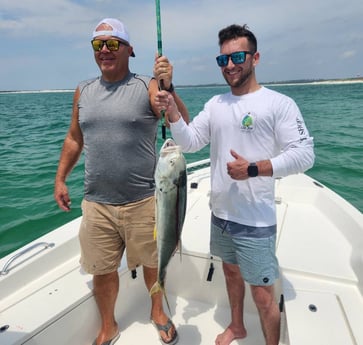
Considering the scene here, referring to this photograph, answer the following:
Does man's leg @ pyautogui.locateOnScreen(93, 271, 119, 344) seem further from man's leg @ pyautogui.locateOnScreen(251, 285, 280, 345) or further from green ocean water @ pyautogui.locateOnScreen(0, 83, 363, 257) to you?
green ocean water @ pyautogui.locateOnScreen(0, 83, 363, 257)

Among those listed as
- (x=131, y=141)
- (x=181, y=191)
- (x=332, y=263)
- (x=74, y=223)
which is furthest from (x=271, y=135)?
(x=74, y=223)

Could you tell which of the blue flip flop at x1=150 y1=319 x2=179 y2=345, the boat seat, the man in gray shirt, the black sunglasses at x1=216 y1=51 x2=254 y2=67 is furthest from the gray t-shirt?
the boat seat

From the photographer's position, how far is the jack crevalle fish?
173 centimetres

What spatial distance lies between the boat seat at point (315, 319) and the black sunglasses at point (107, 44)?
7.46 ft

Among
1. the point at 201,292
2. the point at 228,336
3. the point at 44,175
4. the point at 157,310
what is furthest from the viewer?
the point at 44,175

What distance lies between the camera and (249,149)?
2.14 m

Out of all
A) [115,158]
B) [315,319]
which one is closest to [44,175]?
[115,158]

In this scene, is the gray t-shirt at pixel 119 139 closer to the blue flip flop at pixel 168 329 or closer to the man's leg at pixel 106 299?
the man's leg at pixel 106 299

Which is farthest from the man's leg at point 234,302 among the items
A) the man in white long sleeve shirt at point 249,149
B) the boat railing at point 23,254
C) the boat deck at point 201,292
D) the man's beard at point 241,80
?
the boat railing at point 23,254

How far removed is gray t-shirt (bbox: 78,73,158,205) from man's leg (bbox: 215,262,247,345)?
3.05 ft

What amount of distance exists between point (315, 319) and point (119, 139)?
1873 mm

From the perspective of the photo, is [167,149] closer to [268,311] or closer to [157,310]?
[268,311]

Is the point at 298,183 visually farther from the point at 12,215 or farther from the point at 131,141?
the point at 12,215

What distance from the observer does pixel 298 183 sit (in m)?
4.56
